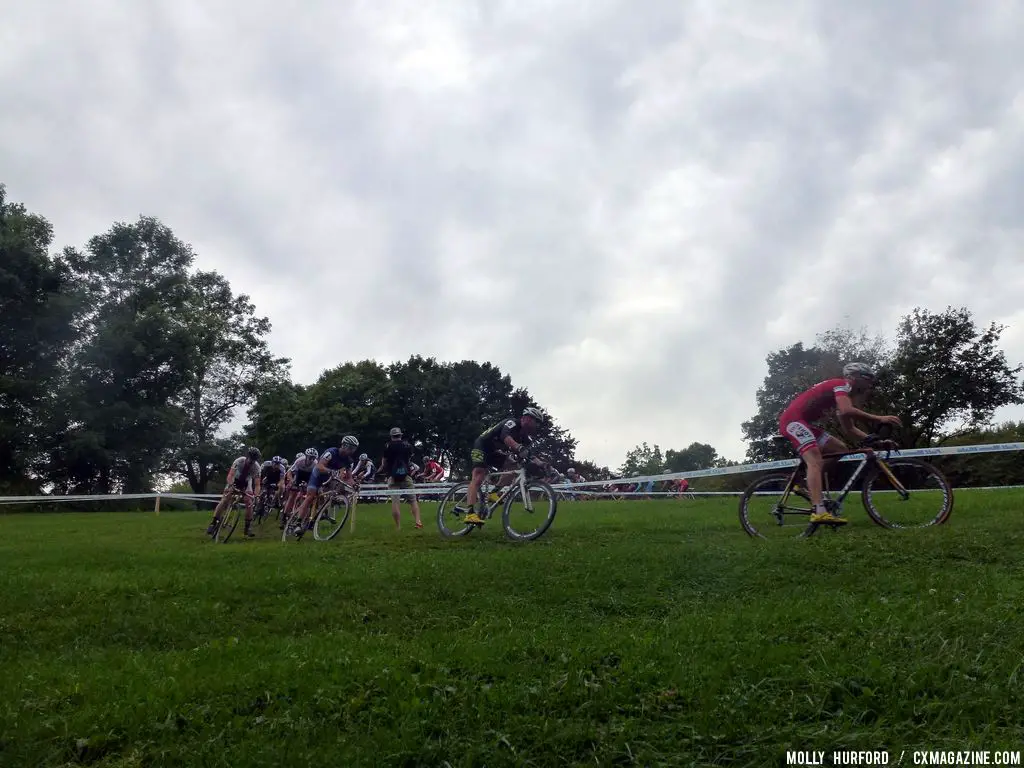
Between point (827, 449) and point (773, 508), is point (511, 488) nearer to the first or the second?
point (773, 508)

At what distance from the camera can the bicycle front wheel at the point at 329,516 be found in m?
16.0

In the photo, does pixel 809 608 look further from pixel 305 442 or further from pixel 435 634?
pixel 305 442

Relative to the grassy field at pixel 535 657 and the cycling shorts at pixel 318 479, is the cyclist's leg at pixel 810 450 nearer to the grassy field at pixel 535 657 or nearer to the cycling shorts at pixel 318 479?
the grassy field at pixel 535 657

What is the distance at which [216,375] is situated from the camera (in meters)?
63.6

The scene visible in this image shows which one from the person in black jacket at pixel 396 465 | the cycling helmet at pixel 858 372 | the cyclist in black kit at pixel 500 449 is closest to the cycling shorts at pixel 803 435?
the cycling helmet at pixel 858 372

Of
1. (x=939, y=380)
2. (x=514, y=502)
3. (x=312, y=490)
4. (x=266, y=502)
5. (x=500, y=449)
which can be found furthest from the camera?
(x=939, y=380)

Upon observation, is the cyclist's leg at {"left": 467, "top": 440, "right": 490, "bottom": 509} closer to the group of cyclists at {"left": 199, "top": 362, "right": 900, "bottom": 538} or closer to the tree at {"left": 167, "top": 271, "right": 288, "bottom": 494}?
the group of cyclists at {"left": 199, "top": 362, "right": 900, "bottom": 538}

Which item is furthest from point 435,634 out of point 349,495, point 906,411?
point 906,411

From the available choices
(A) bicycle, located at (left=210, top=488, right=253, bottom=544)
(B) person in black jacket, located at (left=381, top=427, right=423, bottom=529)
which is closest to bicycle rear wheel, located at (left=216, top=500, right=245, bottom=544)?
(A) bicycle, located at (left=210, top=488, right=253, bottom=544)

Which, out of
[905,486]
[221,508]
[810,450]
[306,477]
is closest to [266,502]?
[306,477]

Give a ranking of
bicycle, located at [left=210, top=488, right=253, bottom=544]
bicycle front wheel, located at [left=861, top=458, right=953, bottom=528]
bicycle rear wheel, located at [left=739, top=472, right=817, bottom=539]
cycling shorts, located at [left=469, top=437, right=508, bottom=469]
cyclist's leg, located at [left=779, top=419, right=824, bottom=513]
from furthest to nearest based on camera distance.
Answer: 1. bicycle, located at [left=210, top=488, right=253, bottom=544]
2. cycling shorts, located at [left=469, top=437, right=508, bottom=469]
3. bicycle rear wheel, located at [left=739, top=472, right=817, bottom=539]
4. bicycle front wheel, located at [left=861, top=458, right=953, bottom=528]
5. cyclist's leg, located at [left=779, top=419, right=824, bottom=513]

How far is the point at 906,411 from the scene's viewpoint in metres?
39.2

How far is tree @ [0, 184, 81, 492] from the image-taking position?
4362 centimetres

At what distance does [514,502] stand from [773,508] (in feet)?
12.8
